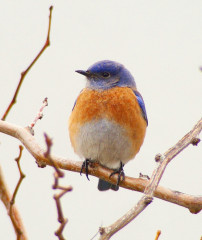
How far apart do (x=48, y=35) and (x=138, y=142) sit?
2.41m

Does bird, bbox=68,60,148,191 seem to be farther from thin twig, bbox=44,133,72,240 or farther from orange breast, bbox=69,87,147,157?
thin twig, bbox=44,133,72,240

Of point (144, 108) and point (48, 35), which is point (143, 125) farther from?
point (48, 35)

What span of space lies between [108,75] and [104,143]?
1.13m

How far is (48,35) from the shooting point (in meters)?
2.98

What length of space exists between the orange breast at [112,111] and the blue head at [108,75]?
272 mm

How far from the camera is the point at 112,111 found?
490cm

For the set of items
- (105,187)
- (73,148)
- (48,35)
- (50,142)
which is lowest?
(105,187)

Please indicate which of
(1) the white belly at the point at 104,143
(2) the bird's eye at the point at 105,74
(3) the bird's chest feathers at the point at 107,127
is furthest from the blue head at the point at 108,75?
(1) the white belly at the point at 104,143

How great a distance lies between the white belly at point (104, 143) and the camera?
4.86 metres

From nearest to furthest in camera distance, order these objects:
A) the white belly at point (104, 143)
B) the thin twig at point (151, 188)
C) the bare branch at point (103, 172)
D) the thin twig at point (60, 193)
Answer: the thin twig at point (60, 193)
the thin twig at point (151, 188)
the bare branch at point (103, 172)
the white belly at point (104, 143)

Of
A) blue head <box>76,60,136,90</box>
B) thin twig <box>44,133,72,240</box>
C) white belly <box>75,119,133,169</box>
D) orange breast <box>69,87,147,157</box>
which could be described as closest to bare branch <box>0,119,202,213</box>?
white belly <box>75,119,133,169</box>

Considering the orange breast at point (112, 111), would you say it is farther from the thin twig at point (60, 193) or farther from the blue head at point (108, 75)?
the thin twig at point (60, 193)

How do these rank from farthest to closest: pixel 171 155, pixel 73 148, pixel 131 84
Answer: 1. pixel 131 84
2. pixel 73 148
3. pixel 171 155

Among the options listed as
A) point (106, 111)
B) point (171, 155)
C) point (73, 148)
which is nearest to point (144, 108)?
point (106, 111)
